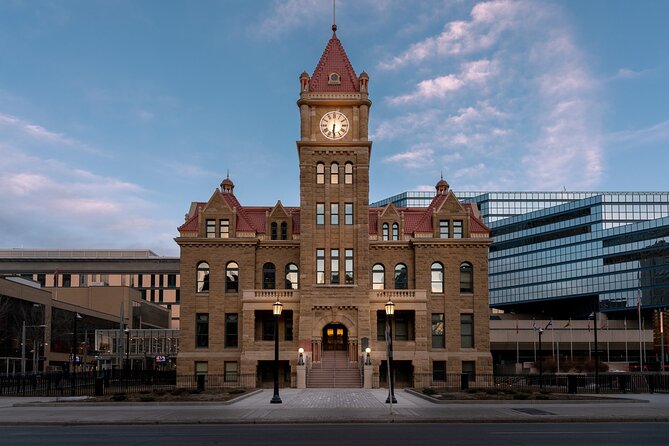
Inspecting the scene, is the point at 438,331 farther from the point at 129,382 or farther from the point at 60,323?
the point at 60,323

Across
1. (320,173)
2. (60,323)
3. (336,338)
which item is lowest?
(336,338)

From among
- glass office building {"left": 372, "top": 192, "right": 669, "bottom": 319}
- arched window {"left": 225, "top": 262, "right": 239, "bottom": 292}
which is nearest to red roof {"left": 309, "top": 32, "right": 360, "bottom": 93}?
arched window {"left": 225, "top": 262, "right": 239, "bottom": 292}

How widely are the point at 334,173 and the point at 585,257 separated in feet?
256

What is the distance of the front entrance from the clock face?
51.9ft

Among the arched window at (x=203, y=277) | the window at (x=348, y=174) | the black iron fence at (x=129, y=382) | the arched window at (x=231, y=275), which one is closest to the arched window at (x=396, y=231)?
the window at (x=348, y=174)

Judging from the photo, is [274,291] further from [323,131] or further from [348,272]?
[323,131]

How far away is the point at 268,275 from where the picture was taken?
6116cm

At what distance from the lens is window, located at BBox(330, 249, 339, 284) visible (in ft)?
191

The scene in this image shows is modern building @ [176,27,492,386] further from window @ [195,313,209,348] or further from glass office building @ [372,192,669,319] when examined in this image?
glass office building @ [372,192,669,319]

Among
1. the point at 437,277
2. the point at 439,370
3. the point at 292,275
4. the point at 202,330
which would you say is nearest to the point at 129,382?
the point at 202,330

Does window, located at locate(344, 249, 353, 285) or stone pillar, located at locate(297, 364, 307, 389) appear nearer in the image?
stone pillar, located at locate(297, 364, 307, 389)

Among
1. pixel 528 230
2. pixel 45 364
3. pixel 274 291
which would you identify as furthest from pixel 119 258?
pixel 274 291

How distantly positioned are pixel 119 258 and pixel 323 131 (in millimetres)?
93214

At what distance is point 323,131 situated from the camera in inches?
2338
